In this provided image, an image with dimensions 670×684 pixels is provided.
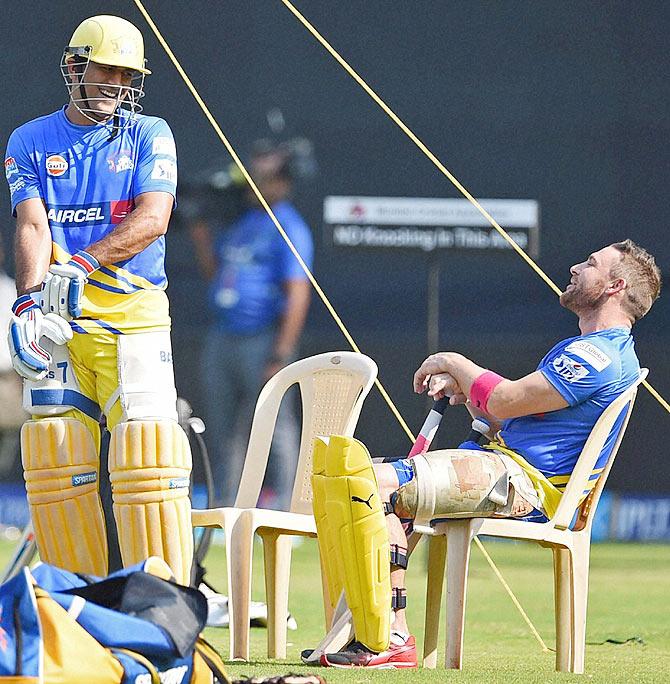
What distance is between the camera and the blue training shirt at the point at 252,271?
265 inches

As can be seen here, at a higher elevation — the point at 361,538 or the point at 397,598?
the point at 361,538

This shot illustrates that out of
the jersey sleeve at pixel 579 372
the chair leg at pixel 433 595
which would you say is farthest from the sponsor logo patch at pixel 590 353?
the chair leg at pixel 433 595

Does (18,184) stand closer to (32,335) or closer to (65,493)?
(32,335)

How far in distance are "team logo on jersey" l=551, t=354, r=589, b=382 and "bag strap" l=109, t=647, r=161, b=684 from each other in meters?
1.43

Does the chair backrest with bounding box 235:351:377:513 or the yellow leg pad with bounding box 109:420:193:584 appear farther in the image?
the chair backrest with bounding box 235:351:377:513

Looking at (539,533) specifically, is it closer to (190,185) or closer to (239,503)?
(239,503)

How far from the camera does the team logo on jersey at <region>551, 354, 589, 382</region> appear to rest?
3.36 metres

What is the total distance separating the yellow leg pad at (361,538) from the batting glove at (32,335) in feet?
2.27

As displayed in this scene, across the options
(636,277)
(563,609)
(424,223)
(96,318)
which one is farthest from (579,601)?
(424,223)

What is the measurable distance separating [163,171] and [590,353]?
1.07 metres

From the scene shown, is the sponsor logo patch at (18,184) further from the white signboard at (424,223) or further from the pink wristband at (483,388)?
the white signboard at (424,223)

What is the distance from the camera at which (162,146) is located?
3.52 m

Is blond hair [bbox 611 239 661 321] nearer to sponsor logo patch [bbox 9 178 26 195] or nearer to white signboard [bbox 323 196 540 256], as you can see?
sponsor logo patch [bbox 9 178 26 195]

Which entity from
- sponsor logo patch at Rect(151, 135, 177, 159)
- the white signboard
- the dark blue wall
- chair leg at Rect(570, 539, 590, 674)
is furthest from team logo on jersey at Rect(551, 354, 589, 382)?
the dark blue wall
